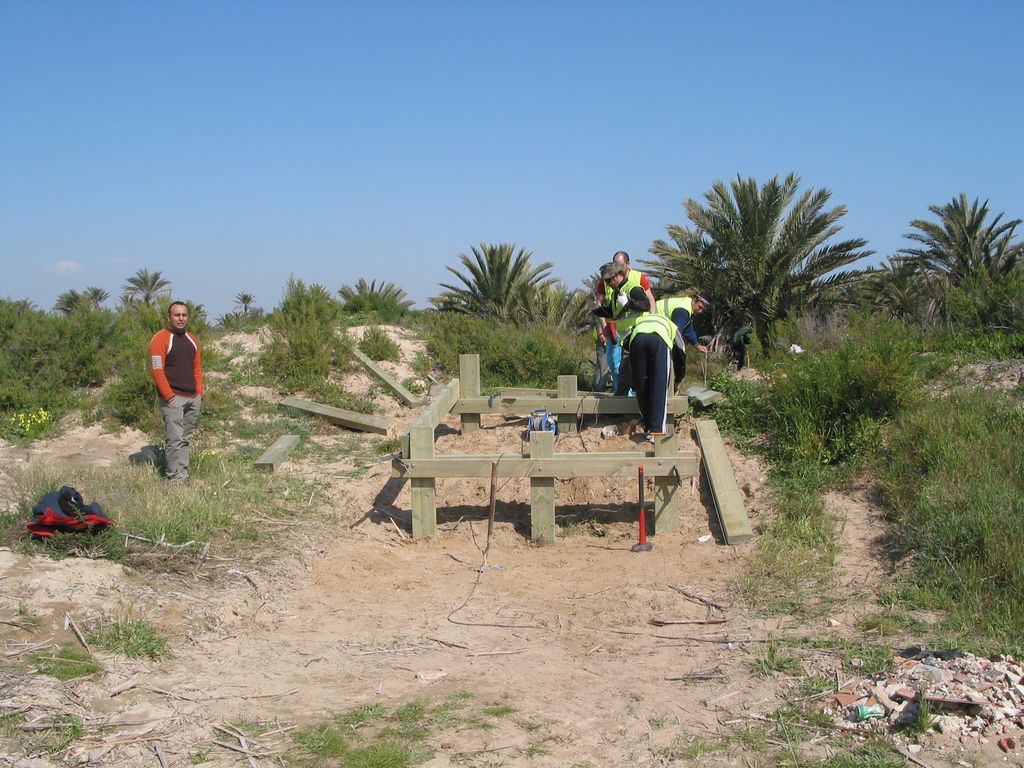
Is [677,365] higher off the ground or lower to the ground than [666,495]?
higher

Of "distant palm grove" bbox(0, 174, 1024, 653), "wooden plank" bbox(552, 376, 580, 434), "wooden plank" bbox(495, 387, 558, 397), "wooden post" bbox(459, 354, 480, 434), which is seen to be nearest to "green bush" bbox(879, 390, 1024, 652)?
"distant palm grove" bbox(0, 174, 1024, 653)

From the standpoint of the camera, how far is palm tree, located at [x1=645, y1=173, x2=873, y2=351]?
69.6ft

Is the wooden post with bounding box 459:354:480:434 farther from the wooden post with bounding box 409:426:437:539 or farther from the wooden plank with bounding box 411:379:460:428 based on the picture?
the wooden post with bounding box 409:426:437:539

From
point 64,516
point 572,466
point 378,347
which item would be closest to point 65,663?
point 64,516

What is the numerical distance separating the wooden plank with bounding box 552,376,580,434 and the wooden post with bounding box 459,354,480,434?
3.18ft

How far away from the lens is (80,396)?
11.5 metres

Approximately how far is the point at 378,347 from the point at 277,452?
12.1 feet

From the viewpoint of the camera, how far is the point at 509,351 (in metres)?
13.0

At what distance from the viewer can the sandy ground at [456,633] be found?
13.5 ft

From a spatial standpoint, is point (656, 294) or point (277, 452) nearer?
point (277, 452)

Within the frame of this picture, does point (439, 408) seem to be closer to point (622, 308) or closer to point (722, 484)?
point (622, 308)

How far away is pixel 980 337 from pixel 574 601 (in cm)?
751

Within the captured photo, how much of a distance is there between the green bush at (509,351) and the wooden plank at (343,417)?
2050 millimetres

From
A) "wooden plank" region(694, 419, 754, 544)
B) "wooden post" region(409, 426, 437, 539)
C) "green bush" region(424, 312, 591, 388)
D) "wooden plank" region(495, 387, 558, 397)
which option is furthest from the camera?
"green bush" region(424, 312, 591, 388)
